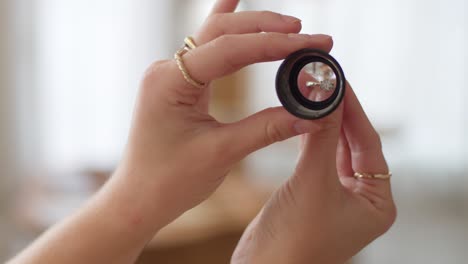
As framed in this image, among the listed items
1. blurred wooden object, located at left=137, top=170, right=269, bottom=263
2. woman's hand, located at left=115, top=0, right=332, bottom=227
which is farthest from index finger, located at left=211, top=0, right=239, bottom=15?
blurred wooden object, located at left=137, top=170, right=269, bottom=263

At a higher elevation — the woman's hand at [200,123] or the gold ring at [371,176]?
the woman's hand at [200,123]

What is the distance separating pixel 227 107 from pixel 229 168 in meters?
2.62

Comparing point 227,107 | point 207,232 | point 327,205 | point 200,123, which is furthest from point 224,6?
point 227,107

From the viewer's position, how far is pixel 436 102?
2891mm

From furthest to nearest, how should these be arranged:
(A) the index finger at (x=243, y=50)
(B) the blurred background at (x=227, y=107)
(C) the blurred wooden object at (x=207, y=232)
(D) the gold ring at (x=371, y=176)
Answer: (B) the blurred background at (x=227, y=107), (C) the blurred wooden object at (x=207, y=232), (D) the gold ring at (x=371, y=176), (A) the index finger at (x=243, y=50)

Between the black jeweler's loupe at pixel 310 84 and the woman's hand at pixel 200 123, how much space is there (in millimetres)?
12

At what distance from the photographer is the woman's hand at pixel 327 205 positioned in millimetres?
775

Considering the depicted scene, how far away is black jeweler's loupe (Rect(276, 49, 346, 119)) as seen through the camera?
690 mm

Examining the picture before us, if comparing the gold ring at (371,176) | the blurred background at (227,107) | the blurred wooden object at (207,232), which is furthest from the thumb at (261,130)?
the blurred background at (227,107)

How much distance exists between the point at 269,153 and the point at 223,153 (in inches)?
114

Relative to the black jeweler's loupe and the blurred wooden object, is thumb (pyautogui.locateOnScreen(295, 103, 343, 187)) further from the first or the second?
the blurred wooden object

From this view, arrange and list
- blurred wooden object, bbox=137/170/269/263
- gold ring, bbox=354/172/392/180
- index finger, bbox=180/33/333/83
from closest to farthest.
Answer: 1. index finger, bbox=180/33/333/83
2. gold ring, bbox=354/172/392/180
3. blurred wooden object, bbox=137/170/269/263

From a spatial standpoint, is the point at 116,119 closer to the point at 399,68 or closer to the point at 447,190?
the point at 399,68

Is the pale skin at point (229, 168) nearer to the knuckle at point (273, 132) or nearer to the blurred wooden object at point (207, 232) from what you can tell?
the knuckle at point (273, 132)
